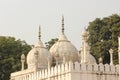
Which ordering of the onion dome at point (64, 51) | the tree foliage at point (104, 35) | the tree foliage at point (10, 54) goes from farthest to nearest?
the tree foliage at point (10, 54) < the tree foliage at point (104, 35) < the onion dome at point (64, 51)

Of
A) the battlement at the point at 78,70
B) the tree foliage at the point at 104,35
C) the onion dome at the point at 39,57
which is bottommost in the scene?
the battlement at the point at 78,70

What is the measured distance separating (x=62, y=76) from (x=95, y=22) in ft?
66.2

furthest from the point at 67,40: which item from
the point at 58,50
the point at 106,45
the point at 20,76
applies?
the point at 106,45

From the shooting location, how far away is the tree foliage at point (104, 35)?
41344 millimetres

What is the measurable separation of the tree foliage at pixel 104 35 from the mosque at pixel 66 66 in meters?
7.10

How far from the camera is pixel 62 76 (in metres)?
24.5

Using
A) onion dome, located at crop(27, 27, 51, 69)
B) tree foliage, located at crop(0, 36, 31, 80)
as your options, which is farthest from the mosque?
tree foliage, located at crop(0, 36, 31, 80)

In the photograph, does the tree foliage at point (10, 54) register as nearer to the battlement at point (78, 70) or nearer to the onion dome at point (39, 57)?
the onion dome at point (39, 57)

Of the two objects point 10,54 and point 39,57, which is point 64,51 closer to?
point 39,57

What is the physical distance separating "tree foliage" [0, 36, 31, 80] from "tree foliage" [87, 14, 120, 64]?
759 cm

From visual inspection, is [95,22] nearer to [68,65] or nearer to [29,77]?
[29,77]

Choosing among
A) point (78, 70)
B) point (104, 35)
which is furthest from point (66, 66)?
point (104, 35)

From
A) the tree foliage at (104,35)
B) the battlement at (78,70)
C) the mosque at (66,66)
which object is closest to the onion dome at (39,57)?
the mosque at (66,66)

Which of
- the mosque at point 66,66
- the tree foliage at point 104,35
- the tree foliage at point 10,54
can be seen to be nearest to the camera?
the mosque at point 66,66
